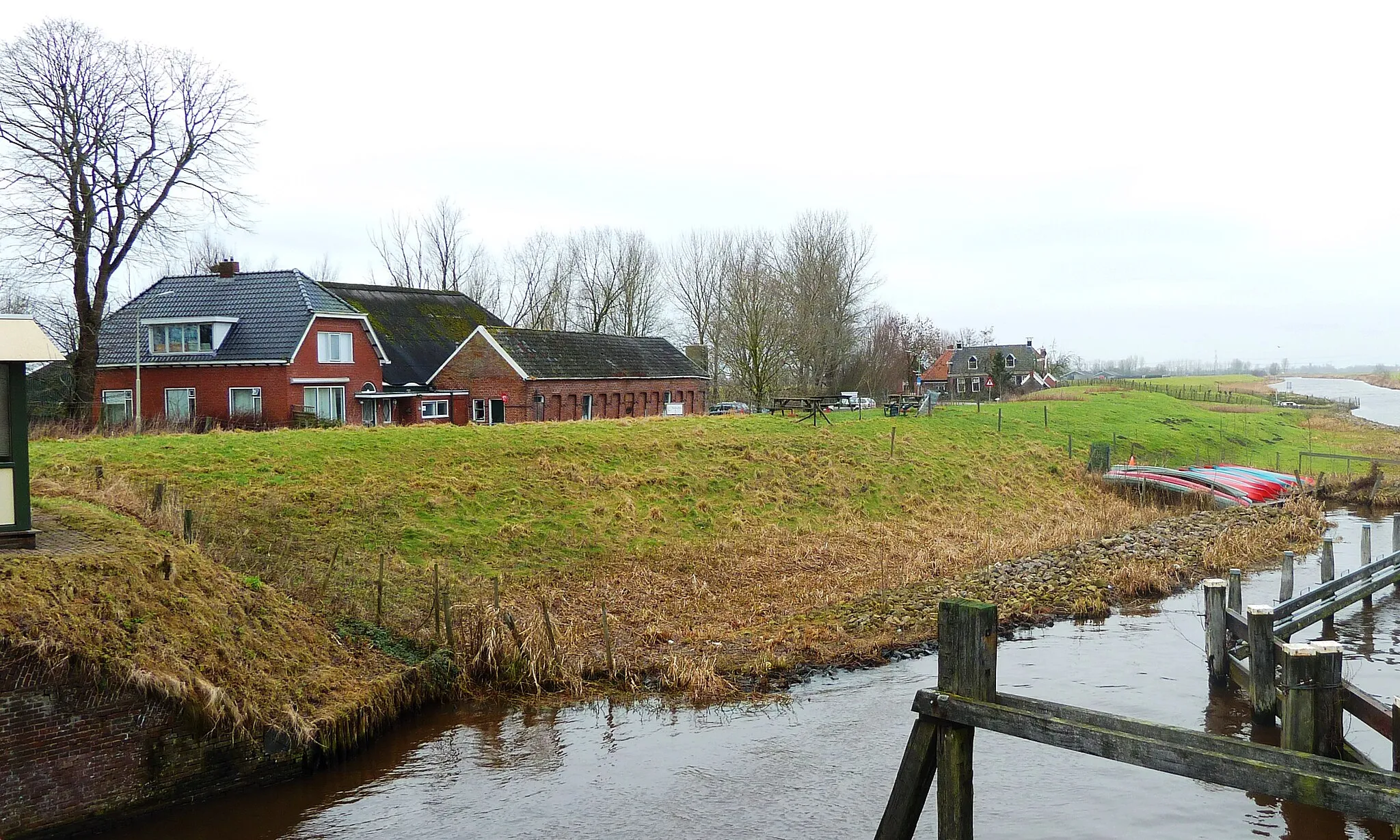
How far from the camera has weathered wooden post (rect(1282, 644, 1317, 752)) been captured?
23.9 ft

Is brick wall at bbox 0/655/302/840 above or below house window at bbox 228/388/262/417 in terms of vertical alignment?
below

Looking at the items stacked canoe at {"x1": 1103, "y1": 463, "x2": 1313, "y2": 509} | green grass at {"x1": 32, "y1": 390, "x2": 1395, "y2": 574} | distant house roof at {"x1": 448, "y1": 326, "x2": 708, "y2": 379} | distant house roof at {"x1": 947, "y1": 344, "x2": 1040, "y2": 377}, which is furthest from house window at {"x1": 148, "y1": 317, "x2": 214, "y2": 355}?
distant house roof at {"x1": 947, "y1": 344, "x2": 1040, "y2": 377}

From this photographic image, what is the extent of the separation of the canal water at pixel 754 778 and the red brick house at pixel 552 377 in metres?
28.6

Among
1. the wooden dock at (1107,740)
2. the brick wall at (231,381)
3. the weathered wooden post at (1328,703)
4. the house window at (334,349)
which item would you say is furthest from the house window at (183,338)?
the weathered wooden post at (1328,703)

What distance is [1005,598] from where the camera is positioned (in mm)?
18750

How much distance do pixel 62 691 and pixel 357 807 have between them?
3107 mm

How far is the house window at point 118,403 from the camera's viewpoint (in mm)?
38562

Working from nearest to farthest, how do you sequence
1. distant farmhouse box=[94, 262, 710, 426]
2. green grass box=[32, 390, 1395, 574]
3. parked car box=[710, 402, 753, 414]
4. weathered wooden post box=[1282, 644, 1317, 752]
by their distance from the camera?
weathered wooden post box=[1282, 644, 1317, 752] → green grass box=[32, 390, 1395, 574] → distant farmhouse box=[94, 262, 710, 426] → parked car box=[710, 402, 753, 414]

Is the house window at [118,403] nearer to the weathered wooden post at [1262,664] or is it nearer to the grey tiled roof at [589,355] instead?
the grey tiled roof at [589,355]

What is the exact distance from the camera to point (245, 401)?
1507 inches

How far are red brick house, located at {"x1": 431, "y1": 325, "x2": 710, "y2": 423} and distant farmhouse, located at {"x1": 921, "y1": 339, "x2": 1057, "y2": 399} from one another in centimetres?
4782

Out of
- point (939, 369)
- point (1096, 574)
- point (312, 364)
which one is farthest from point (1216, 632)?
point (939, 369)

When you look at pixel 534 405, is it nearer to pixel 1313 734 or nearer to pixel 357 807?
pixel 357 807

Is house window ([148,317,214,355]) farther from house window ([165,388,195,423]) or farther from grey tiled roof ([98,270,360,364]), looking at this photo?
house window ([165,388,195,423])
